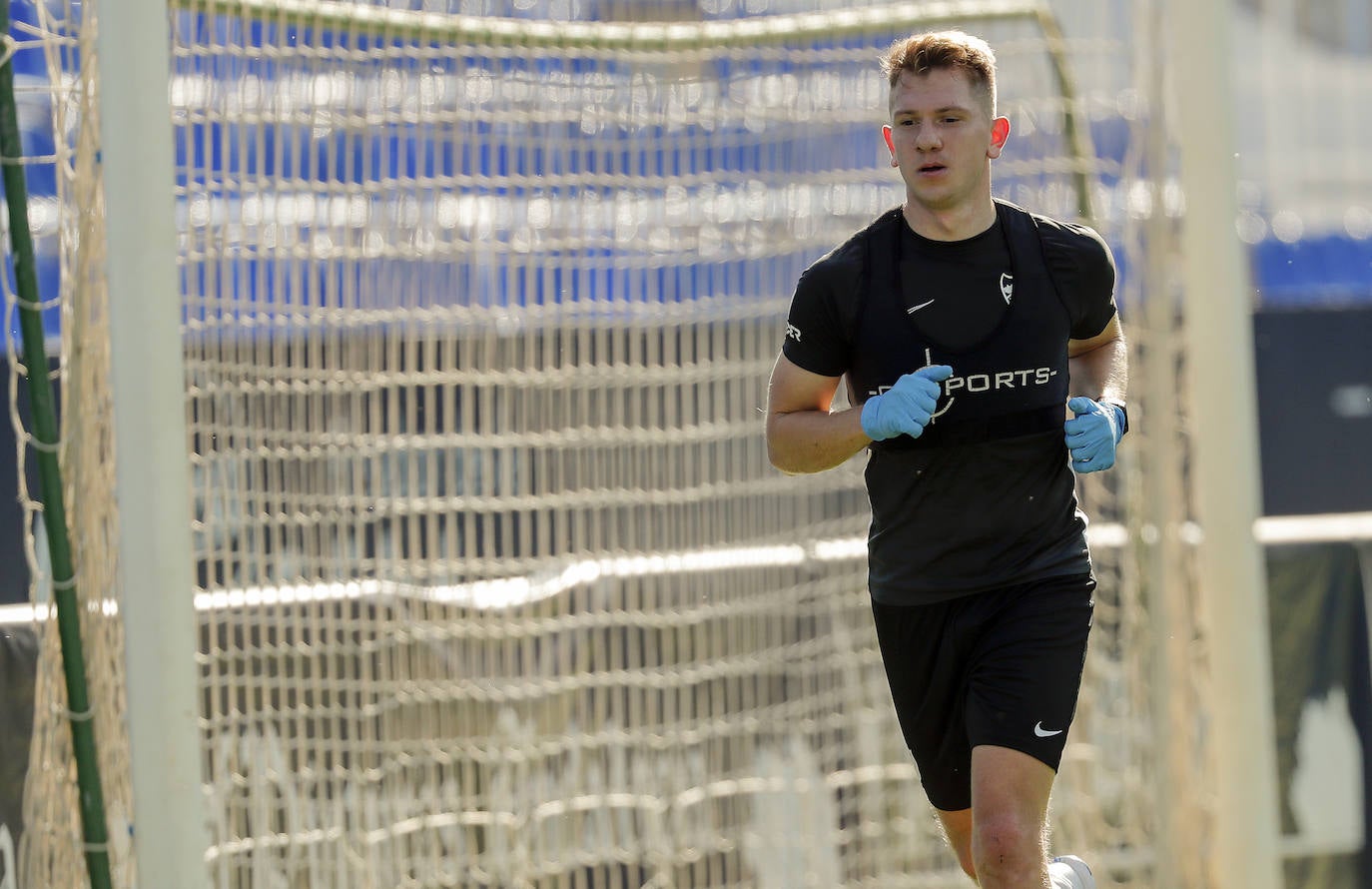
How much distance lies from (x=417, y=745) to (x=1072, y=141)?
2.68 metres

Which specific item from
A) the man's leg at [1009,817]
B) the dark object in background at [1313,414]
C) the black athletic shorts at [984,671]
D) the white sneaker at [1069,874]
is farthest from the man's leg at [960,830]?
the dark object in background at [1313,414]

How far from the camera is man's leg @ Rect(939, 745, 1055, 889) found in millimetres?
2738

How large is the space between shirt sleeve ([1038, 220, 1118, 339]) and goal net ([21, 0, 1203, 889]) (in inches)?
58.6

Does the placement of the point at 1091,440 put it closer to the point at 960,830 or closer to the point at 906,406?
the point at 906,406

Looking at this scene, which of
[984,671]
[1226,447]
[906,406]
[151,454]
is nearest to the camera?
[906,406]

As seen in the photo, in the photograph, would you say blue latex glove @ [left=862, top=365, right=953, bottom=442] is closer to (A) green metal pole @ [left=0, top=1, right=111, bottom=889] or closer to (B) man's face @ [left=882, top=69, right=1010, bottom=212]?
(B) man's face @ [left=882, top=69, right=1010, bottom=212]

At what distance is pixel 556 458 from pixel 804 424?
180 cm

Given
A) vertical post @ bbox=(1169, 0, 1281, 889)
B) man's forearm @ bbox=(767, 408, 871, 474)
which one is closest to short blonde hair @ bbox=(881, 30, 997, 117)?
man's forearm @ bbox=(767, 408, 871, 474)

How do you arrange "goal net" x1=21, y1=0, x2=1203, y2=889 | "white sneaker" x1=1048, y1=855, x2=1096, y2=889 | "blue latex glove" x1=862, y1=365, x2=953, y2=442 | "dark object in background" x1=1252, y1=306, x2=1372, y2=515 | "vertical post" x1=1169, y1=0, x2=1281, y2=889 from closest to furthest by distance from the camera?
"blue latex glove" x1=862, y1=365, x2=953, y2=442 < "white sneaker" x1=1048, y1=855, x2=1096, y2=889 < "vertical post" x1=1169, y1=0, x2=1281, y2=889 < "goal net" x1=21, y1=0, x2=1203, y2=889 < "dark object in background" x1=1252, y1=306, x2=1372, y2=515

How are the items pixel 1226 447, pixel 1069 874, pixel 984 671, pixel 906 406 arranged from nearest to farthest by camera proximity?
pixel 906 406 < pixel 984 671 < pixel 1069 874 < pixel 1226 447

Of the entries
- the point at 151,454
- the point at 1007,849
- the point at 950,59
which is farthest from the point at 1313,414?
the point at 151,454

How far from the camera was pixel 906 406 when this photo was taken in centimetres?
269

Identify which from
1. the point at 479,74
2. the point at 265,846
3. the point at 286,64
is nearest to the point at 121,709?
the point at 265,846

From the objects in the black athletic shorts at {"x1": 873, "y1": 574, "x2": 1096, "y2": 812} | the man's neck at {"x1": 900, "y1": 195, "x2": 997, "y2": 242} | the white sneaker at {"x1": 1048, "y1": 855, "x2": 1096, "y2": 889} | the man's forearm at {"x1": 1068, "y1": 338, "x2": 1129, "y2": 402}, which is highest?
the man's neck at {"x1": 900, "y1": 195, "x2": 997, "y2": 242}
